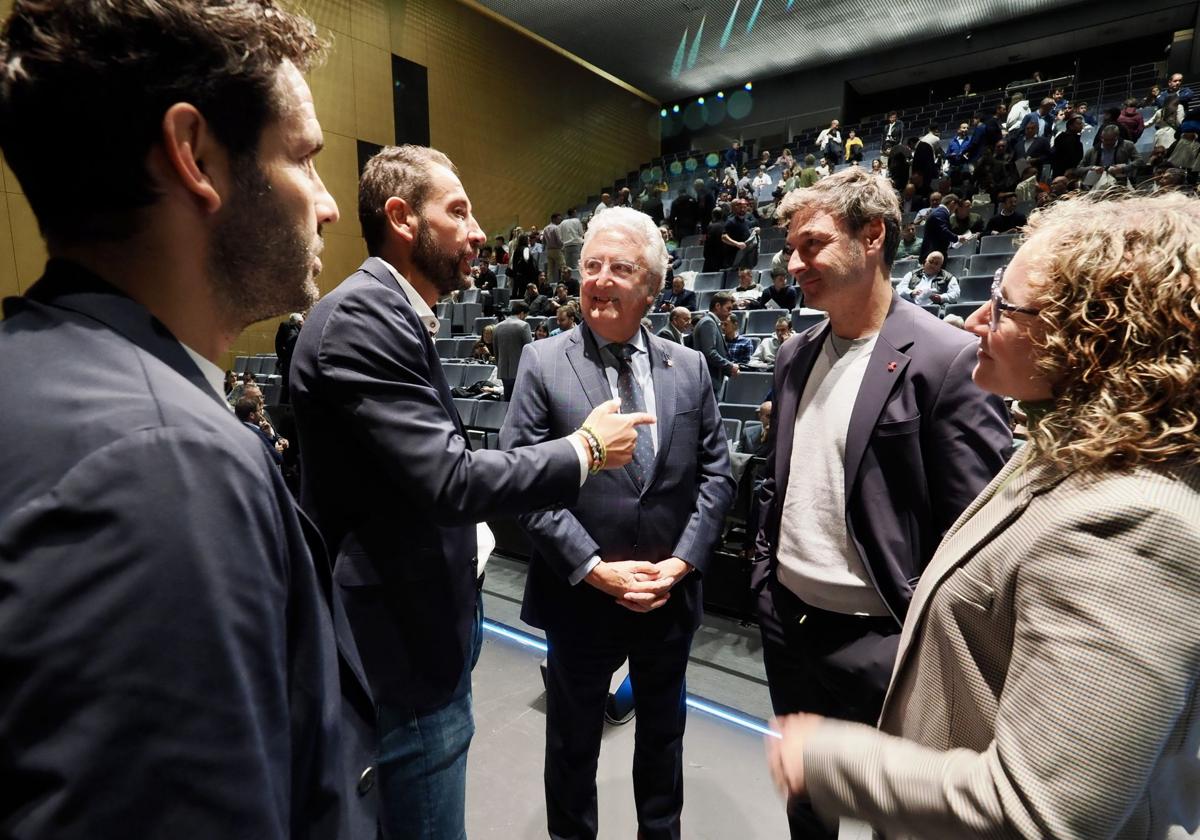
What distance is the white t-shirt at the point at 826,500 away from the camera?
148 cm

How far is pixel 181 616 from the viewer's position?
1.43ft

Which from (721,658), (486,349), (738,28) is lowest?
(721,658)

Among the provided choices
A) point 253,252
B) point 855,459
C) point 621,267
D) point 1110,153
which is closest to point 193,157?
point 253,252

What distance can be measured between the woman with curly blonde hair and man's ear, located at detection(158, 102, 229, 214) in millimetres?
923

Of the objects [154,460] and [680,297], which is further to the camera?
[680,297]

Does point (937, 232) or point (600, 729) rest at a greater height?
point (937, 232)

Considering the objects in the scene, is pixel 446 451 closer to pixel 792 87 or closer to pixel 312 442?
pixel 312 442

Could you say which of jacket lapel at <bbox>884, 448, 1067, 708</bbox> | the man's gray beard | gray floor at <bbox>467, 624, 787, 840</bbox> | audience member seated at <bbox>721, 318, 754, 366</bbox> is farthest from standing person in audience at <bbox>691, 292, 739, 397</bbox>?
the man's gray beard

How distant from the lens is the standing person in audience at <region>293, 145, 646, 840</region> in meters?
1.08

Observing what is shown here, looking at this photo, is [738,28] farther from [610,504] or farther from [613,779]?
[613,779]

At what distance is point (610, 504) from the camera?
1611mm

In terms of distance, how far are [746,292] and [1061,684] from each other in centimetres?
745

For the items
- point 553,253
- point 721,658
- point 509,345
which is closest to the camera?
point 721,658

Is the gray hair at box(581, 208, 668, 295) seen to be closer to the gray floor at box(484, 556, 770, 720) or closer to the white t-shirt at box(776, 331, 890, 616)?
the white t-shirt at box(776, 331, 890, 616)
